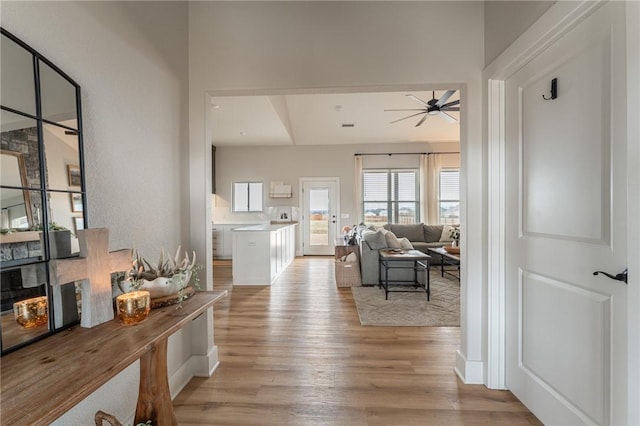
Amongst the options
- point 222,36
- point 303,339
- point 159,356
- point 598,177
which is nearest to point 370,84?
point 222,36

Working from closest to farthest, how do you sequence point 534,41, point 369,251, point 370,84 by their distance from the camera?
point 534,41 < point 370,84 < point 369,251

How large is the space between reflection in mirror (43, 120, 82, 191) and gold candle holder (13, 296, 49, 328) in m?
0.41

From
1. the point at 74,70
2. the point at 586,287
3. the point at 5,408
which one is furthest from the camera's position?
the point at 586,287

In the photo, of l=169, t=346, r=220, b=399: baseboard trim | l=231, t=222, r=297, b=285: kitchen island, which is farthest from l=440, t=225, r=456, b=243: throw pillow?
l=169, t=346, r=220, b=399: baseboard trim

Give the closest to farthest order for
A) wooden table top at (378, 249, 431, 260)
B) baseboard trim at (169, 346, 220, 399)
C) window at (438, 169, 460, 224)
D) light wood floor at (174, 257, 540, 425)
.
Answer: light wood floor at (174, 257, 540, 425), baseboard trim at (169, 346, 220, 399), wooden table top at (378, 249, 431, 260), window at (438, 169, 460, 224)

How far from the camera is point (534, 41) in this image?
1.55 m

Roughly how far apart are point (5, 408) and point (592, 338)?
6.88 feet

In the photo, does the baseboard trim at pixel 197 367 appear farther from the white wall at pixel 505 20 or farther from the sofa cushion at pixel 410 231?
the sofa cushion at pixel 410 231

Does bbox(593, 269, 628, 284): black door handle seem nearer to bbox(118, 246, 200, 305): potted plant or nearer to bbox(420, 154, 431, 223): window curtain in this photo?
bbox(118, 246, 200, 305): potted plant

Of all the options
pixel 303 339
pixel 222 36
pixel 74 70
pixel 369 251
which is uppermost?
pixel 222 36

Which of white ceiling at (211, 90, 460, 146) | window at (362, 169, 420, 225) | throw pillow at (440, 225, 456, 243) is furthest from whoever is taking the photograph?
window at (362, 169, 420, 225)

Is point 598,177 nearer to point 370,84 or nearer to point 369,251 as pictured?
point 370,84

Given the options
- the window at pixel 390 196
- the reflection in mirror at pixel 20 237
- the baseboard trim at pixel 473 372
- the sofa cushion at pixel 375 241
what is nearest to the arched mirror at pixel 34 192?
the reflection in mirror at pixel 20 237

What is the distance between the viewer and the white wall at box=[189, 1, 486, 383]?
80.1 inches
